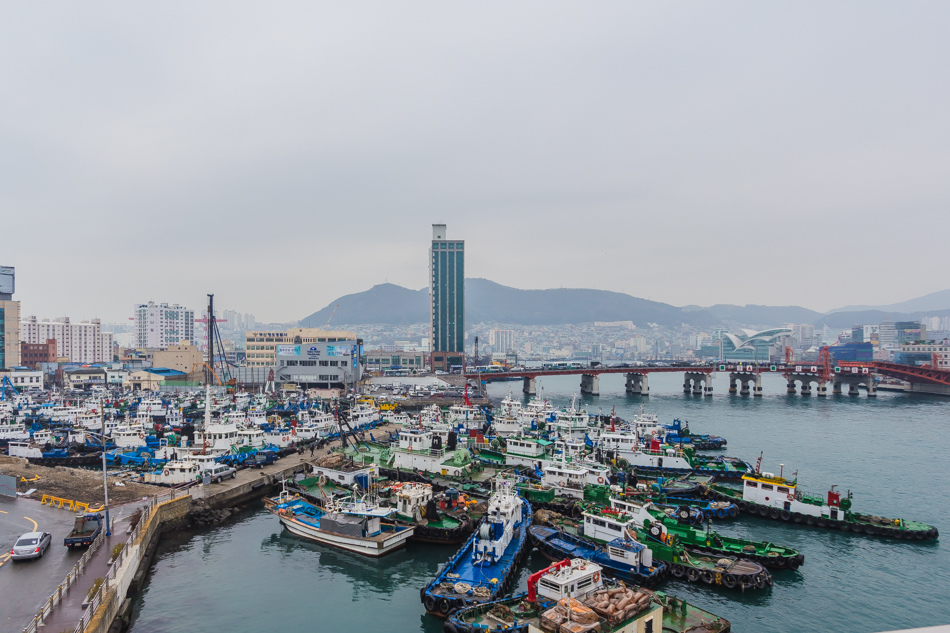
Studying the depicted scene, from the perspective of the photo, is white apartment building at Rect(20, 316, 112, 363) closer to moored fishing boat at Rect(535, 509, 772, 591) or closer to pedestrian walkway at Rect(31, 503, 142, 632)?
pedestrian walkway at Rect(31, 503, 142, 632)

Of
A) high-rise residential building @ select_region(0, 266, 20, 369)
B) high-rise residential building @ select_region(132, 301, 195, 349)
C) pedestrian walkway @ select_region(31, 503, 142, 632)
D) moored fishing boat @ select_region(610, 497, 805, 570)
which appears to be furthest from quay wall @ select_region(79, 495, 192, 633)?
high-rise residential building @ select_region(132, 301, 195, 349)

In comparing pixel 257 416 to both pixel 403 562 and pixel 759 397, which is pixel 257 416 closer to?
pixel 403 562

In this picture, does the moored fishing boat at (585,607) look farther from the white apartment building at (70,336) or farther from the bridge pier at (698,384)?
the white apartment building at (70,336)

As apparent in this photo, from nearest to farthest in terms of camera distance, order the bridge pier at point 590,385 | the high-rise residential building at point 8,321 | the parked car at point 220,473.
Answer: the parked car at point 220,473, the high-rise residential building at point 8,321, the bridge pier at point 590,385

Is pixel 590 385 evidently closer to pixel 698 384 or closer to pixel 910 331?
pixel 698 384

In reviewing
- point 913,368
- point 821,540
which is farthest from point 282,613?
point 913,368

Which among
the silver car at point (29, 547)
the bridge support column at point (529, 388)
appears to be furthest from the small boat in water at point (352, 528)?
the bridge support column at point (529, 388)
